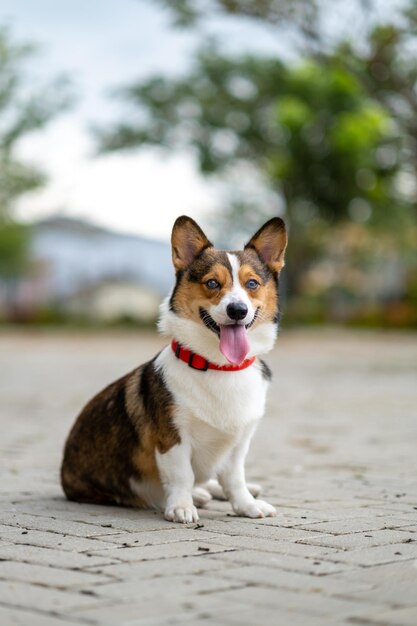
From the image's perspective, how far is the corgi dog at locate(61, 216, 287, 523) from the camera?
15.2ft

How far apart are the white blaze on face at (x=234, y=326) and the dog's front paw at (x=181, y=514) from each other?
2.10ft

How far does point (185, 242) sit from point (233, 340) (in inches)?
20.6

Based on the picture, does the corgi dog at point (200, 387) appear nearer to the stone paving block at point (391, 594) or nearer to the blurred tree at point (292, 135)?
the stone paving block at point (391, 594)

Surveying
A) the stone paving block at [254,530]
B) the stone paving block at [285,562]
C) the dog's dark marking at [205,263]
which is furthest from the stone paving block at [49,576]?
the dog's dark marking at [205,263]

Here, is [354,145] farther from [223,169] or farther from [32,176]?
[32,176]

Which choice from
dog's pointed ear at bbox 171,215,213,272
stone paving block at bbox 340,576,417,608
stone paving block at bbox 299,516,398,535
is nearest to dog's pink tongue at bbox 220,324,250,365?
dog's pointed ear at bbox 171,215,213,272

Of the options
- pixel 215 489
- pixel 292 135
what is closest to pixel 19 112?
pixel 292 135

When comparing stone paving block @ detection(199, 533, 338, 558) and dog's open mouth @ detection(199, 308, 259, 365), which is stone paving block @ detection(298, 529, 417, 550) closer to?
stone paving block @ detection(199, 533, 338, 558)

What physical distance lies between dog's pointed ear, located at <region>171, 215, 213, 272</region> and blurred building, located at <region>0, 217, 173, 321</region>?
1768 inches

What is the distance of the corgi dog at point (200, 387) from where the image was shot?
4.62 meters

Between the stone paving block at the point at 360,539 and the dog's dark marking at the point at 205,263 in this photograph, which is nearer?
the stone paving block at the point at 360,539

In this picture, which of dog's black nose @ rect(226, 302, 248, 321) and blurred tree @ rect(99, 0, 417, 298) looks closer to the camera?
dog's black nose @ rect(226, 302, 248, 321)

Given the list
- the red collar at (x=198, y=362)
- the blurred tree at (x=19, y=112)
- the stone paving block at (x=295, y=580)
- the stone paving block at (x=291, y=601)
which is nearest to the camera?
the stone paving block at (x=291, y=601)

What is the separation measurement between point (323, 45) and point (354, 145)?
16.5 m
